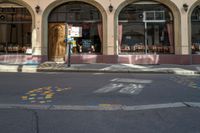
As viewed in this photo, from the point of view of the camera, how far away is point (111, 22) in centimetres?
1952

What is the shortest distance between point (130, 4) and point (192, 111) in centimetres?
1422

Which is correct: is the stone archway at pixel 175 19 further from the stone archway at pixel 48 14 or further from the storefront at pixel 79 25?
the storefront at pixel 79 25

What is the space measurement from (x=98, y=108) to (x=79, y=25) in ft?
44.7

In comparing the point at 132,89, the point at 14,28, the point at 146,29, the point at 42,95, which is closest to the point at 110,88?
the point at 132,89

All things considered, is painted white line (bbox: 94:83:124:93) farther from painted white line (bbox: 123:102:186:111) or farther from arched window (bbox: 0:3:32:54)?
arched window (bbox: 0:3:32:54)

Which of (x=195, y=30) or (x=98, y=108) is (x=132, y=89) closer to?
(x=98, y=108)

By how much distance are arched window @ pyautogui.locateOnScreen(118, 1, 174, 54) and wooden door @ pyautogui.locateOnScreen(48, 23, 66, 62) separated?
4.03 m

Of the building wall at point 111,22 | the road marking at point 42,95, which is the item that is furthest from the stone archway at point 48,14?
the road marking at point 42,95

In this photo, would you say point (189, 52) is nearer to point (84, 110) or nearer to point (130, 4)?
point (130, 4)

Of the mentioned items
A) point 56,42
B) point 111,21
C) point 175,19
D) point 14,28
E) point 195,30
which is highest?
point 175,19

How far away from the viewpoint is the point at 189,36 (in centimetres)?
1955

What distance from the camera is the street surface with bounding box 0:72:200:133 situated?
552 centimetres

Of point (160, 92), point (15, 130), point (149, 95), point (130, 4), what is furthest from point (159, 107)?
point (130, 4)

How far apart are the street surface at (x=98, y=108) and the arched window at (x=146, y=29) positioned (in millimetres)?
9239
